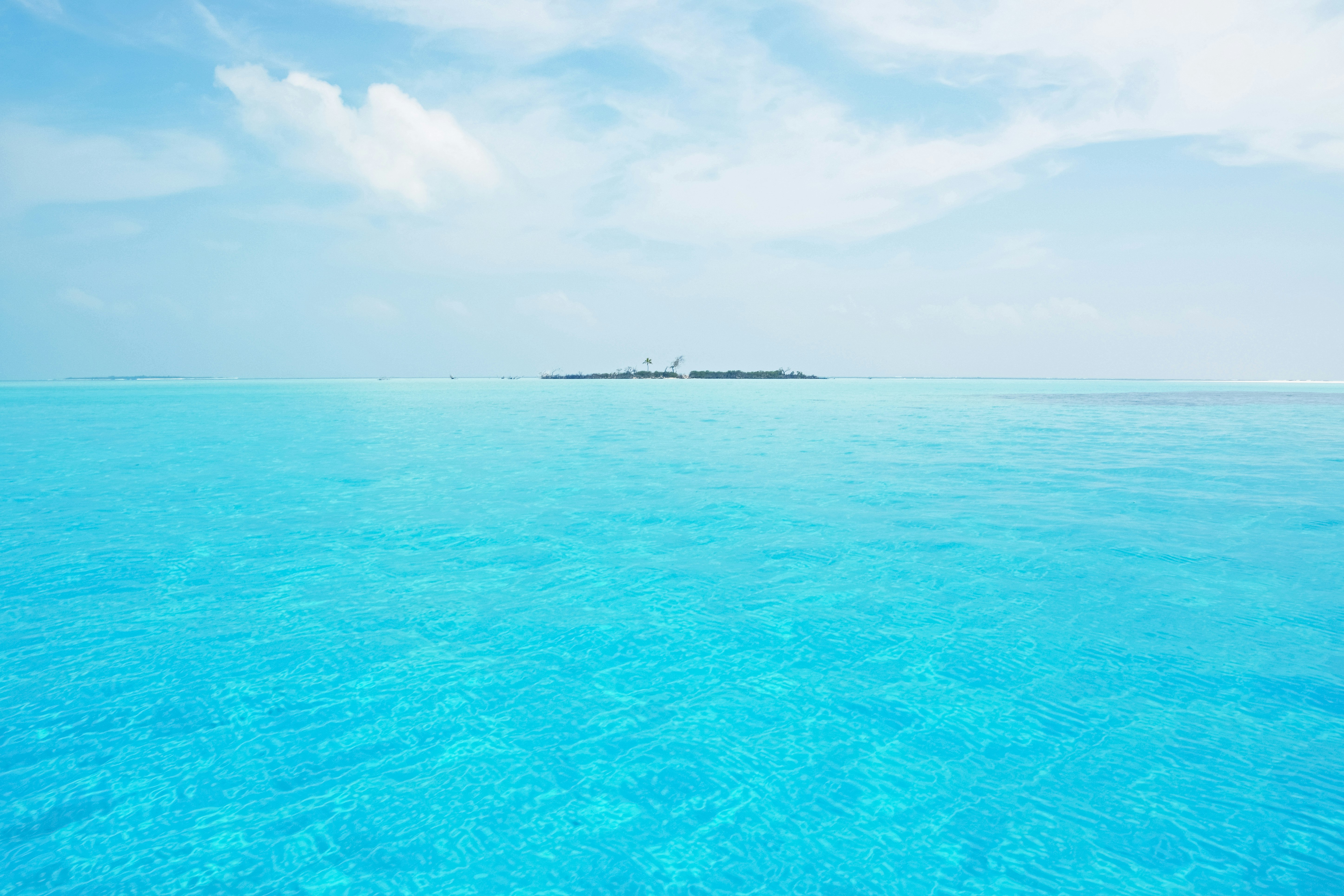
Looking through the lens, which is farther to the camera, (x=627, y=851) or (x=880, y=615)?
(x=880, y=615)

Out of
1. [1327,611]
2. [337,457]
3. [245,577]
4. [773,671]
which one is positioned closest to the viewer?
[773,671]

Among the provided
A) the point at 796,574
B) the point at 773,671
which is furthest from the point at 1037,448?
the point at 773,671

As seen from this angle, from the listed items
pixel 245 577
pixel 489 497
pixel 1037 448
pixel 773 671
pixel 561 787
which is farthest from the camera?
pixel 1037 448

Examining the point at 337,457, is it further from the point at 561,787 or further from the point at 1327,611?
the point at 1327,611

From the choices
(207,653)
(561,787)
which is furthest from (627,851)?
(207,653)

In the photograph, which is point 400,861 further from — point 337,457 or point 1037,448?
point 1037,448

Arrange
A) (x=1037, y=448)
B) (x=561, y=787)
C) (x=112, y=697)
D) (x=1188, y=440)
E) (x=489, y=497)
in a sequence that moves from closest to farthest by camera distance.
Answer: (x=561, y=787), (x=112, y=697), (x=489, y=497), (x=1037, y=448), (x=1188, y=440)
